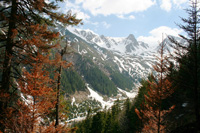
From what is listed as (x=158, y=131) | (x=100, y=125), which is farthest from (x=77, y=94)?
(x=158, y=131)

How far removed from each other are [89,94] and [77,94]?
68.7 ft

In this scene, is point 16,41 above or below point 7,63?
above

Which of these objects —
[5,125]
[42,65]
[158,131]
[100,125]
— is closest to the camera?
[5,125]

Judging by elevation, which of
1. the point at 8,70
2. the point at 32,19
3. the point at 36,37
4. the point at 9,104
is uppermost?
the point at 32,19

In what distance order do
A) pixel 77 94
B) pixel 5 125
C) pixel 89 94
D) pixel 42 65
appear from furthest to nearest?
1. pixel 89 94
2. pixel 77 94
3. pixel 42 65
4. pixel 5 125

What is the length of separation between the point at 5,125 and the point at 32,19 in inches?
221

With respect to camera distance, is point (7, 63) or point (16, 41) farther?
point (16, 41)

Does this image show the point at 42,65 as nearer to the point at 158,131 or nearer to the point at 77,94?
the point at 158,131

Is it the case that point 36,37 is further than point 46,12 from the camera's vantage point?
No

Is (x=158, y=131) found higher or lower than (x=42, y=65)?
lower

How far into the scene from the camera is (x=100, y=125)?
40688 mm

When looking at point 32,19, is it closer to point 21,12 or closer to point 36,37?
point 21,12

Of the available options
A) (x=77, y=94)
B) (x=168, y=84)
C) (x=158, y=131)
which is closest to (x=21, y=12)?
(x=168, y=84)

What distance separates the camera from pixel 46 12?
7398 mm
